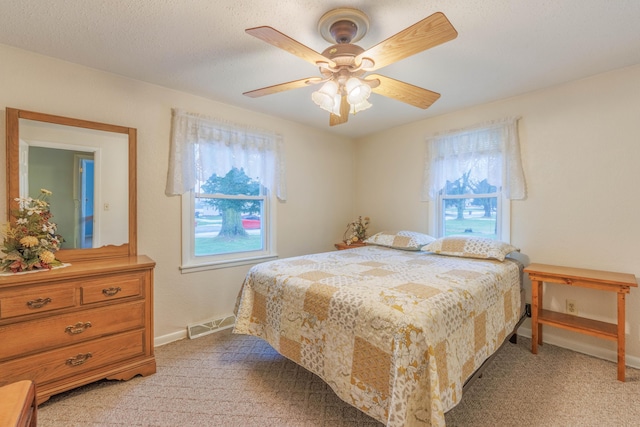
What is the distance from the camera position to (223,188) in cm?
301

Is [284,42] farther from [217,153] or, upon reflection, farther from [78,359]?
[78,359]

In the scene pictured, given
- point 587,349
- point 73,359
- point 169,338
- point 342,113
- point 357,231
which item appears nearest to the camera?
point 73,359

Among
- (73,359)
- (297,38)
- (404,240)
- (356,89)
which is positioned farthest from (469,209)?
(73,359)

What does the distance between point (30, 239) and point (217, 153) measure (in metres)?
1.55

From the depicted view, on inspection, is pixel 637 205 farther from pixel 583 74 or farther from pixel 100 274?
pixel 100 274

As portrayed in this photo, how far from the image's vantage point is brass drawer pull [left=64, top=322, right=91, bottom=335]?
68.9 inches

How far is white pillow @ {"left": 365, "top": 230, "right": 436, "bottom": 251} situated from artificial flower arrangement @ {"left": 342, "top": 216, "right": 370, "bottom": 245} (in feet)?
1.34

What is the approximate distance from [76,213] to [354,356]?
227cm

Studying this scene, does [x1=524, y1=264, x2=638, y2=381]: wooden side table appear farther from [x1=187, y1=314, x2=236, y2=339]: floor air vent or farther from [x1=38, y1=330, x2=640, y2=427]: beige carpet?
[x1=187, y1=314, x2=236, y2=339]: floor air vent

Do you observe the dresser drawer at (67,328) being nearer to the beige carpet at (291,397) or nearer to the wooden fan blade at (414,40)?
the beige carpet at (291,397)

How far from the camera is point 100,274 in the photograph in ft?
6.07

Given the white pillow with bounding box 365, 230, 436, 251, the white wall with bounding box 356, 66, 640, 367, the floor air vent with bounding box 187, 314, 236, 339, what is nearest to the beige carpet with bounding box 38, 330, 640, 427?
the floor air vent with bounding box 187, 314, 236, 339

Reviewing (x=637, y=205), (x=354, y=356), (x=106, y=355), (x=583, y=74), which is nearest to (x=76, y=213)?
(x=106, y=355)

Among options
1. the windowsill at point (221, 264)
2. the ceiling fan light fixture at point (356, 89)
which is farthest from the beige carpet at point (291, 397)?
the ceiling fan light fixture at point (356, 89)
